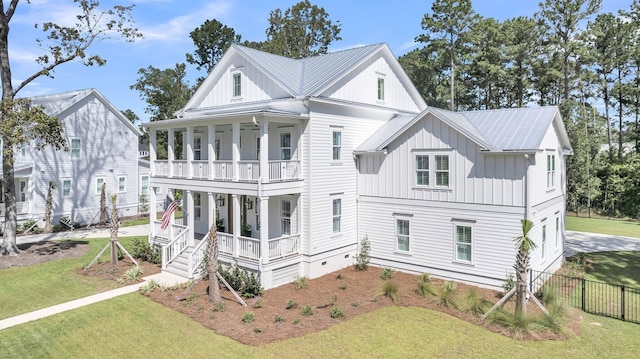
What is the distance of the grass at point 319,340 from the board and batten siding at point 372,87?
10.7m

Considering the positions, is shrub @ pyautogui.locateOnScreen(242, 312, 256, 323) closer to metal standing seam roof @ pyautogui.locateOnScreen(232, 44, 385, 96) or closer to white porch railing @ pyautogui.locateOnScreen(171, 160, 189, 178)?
metal standing seam roof @ pyautogui.locateOnScreen(232, 44, 385, 96)

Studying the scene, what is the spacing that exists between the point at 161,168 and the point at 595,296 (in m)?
20.9

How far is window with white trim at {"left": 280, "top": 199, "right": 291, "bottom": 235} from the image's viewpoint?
1938 centimetres

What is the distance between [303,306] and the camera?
14.5 m

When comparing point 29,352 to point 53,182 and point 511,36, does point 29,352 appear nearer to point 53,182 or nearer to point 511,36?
point 53,182

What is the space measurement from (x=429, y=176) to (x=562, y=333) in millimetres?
7814

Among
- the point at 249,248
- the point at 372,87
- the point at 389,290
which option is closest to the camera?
the point at 389,290

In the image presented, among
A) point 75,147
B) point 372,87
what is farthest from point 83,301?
point 75,147

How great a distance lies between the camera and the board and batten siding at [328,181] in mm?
17844

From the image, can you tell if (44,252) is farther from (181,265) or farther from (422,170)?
(422,170)

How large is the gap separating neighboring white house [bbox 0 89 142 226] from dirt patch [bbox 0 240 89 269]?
6849mm

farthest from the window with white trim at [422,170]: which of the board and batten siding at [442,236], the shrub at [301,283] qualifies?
the shrub at [301,283]

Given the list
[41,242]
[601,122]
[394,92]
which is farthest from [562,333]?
[601,122]

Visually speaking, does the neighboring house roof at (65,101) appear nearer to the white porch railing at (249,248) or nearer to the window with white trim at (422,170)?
the white porch railing at (249,248)
